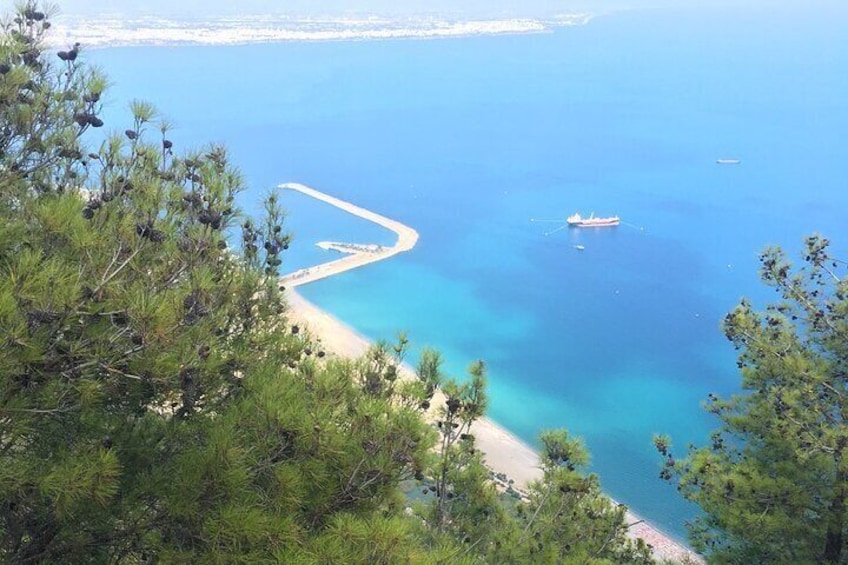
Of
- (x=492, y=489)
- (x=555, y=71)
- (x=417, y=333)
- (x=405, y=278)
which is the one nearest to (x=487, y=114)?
(x=555, y=71)

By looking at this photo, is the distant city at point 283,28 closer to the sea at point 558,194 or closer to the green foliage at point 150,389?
the sea at point 558,194

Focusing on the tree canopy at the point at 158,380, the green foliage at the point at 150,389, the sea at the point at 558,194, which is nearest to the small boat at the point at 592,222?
the sea at the point at 558,194

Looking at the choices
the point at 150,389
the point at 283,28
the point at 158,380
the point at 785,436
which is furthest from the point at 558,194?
the point at 283,28

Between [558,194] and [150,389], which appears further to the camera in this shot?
[558,194]

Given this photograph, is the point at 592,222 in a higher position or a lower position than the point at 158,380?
lower

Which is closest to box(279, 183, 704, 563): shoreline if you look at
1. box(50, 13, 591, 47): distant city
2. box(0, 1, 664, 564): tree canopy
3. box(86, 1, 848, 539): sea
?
box(86, 1, 848, 539): sea

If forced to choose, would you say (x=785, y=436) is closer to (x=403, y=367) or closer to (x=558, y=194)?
(x=403, y=367)
